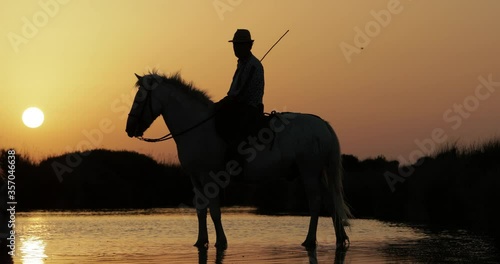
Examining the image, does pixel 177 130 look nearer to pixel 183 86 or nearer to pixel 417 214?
pixel 183 86

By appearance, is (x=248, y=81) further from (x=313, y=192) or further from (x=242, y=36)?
(x=313, y=192)

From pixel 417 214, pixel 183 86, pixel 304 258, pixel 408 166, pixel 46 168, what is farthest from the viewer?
pixel 46 168

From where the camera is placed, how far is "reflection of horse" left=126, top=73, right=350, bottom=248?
13.4 meters

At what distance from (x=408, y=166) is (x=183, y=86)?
1347cm

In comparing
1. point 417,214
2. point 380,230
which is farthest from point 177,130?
point 417,214

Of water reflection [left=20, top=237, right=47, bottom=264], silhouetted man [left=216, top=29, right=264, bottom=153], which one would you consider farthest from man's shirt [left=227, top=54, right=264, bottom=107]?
water reflection [left=20, top=237, right=47, bottom=264]

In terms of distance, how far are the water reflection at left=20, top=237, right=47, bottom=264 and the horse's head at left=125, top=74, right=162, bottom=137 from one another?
7.43ft

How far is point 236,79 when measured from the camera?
44.2 ft

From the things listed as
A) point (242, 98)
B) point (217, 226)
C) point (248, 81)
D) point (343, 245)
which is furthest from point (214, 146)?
point (343, 245)

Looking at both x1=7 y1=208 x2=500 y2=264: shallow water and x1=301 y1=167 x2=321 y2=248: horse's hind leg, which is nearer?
x1=7 y1=208 x2=500 y2=264: shallow water

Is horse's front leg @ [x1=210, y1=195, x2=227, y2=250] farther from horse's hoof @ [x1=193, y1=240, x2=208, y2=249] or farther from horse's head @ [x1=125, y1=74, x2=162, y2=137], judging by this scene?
horse's head @ [x1=125, y1=74, x2=162, y2=137]

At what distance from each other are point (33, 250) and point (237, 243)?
10.8 ft

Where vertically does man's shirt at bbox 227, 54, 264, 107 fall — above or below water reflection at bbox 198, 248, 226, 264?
above

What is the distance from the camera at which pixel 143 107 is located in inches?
533
